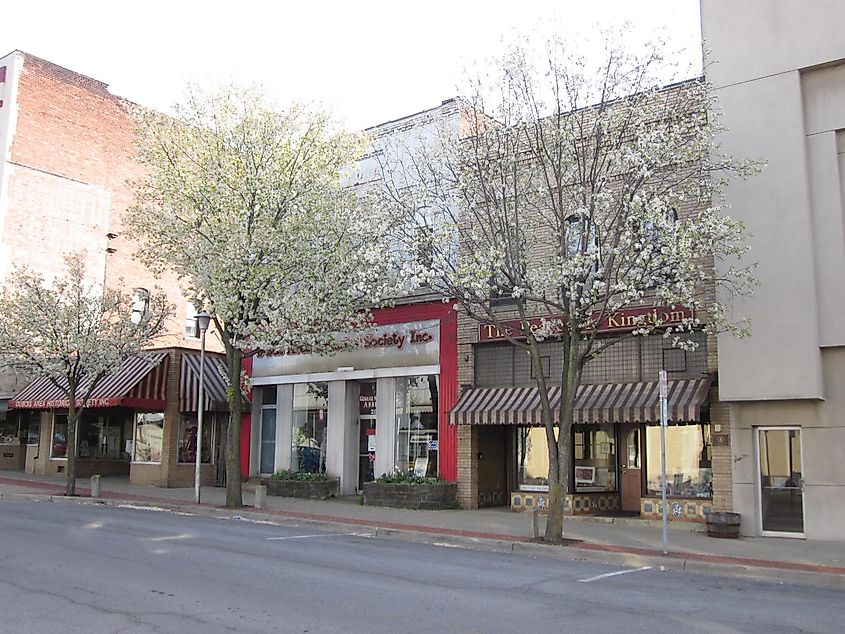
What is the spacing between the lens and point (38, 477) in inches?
1161

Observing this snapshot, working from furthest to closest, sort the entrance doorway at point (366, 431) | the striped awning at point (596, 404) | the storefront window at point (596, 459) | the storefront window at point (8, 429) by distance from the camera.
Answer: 1. the storefront window at point (8, 429)
2. the entrance doorway at point (366, 431)
3. the storefront window at point (596, 459)
4. the striped awning at point (596, 404)

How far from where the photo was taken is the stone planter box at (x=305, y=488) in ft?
73.9

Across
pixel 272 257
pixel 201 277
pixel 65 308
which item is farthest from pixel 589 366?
pixel 65 308

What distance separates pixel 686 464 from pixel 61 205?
28.5 m

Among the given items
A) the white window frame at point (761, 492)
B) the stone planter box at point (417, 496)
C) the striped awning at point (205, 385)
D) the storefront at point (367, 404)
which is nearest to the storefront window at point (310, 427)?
the storefront at point (367, 404)

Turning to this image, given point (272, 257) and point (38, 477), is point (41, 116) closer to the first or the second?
point (38, 477)

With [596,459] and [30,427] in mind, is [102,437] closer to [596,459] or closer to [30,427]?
[30,427]

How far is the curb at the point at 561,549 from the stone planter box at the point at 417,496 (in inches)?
103

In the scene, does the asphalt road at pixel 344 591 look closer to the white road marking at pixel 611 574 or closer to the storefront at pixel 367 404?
the white road marking at pixel 611 574

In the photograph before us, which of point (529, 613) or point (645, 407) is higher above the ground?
point (645, 407)

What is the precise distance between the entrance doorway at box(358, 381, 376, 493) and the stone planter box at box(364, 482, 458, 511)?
2.59 meters

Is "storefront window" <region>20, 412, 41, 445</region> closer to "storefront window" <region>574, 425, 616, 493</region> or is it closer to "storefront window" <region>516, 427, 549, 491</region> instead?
"storefront window" <region>516, 427, 549, 491</region>

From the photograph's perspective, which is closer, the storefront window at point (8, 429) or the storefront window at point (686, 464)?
the storefront window at point (686, 464)

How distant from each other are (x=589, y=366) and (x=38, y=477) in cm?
2078
